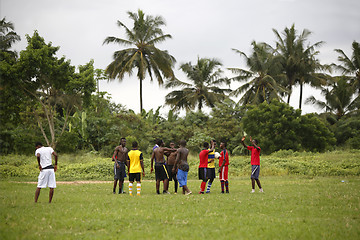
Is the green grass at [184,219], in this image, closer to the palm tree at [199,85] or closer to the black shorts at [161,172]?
the black shorts at [161,172]

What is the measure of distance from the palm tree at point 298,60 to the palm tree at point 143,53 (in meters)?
14.4

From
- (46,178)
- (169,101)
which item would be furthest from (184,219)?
(169,101)

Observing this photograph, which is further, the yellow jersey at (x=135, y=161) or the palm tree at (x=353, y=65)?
the palm tree at (x=353, y=65)

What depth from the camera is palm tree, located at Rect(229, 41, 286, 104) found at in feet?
144

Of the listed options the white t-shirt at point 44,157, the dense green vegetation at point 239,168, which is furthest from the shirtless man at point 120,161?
the dense green vegetation at point 239,168

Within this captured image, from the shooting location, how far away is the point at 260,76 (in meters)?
45.3

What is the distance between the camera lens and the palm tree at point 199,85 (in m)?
47.8

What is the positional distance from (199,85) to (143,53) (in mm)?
10252

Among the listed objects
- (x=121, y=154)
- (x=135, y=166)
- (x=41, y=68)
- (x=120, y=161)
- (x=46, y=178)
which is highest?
(x=41, y=68)

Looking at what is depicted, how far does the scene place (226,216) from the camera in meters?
9.14

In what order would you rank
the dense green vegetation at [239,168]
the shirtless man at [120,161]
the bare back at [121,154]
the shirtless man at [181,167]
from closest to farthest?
the shirtless man at [181,167], the shirtless man at [120,161], the bare back at [121,154], the dense green vegetation at [239,168]

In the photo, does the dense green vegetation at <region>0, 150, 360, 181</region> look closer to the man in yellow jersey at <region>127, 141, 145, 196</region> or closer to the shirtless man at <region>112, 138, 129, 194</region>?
the shirtless man at <region>112, 138, 129, 194</region>

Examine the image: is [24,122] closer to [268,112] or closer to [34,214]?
[268,112]

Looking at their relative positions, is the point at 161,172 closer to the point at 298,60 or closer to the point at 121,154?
the point at 121,154
